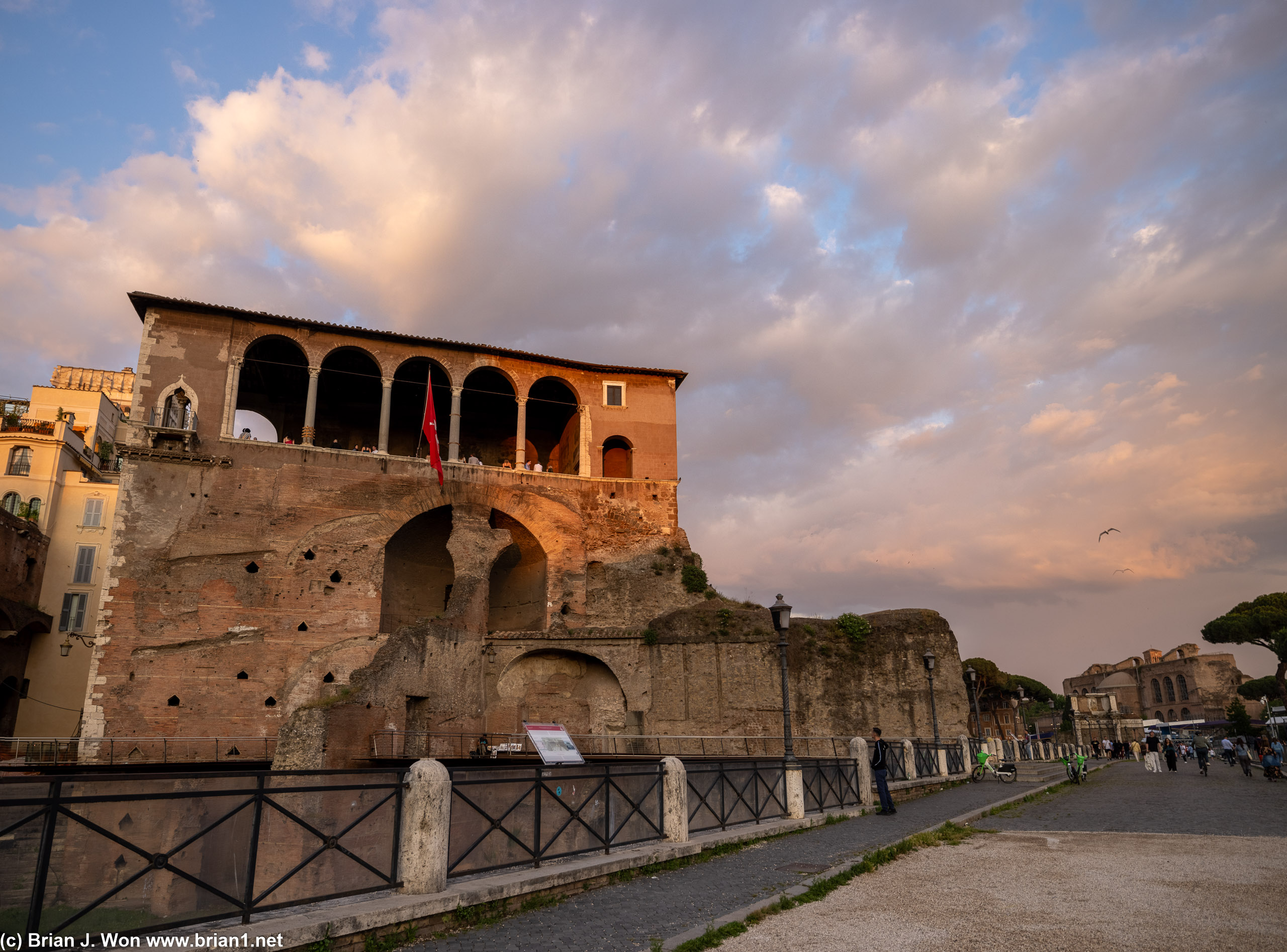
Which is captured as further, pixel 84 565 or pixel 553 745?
pixel 84 565

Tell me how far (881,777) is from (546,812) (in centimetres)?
803

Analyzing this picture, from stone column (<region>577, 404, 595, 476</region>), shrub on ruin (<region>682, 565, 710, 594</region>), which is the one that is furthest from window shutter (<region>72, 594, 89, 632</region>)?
shrub on ruin (<region>682, 565, 710, 594</region>)

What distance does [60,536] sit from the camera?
34.8 m

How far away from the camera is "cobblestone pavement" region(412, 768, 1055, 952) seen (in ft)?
19.5

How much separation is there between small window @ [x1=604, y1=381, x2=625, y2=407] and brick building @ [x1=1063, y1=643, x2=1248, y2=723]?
58.6 m

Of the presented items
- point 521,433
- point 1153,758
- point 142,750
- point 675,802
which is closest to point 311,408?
point 521,433

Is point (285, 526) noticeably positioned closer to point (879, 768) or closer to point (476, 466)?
point (476, 466)

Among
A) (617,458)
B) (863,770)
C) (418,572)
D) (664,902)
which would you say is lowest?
(664,902)

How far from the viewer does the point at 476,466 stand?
99.3 ft

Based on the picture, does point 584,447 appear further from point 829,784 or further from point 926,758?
point 829,784

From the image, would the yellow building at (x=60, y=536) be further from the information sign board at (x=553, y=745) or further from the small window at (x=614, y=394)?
the information sign board at (x=553, y=745)

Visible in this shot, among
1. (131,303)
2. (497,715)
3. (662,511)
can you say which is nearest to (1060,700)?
(662,511)

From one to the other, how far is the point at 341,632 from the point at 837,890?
71.9 feet

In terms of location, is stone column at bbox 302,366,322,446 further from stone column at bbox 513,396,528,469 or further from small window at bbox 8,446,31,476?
small window at bbox 8,446,31,476
